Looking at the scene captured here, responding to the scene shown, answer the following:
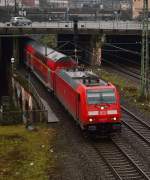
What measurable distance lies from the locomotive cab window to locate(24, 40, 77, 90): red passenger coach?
38.0 feet

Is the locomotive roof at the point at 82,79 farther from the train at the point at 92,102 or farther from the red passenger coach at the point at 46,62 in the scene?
the red passenger coach at the point at 46,62

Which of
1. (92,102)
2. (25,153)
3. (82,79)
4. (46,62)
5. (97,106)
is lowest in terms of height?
(25,153)

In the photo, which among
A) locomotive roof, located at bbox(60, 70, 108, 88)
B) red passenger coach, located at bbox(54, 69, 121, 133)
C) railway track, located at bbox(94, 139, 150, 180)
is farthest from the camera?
locomotive roof, located at bbox(60, 70, 108, 88)

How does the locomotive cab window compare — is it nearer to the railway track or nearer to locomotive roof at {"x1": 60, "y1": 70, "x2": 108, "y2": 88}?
locomotive roof at {"x1": 60, "y1": 70, "x2": 108, "y2": 88}

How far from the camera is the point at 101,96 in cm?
2341

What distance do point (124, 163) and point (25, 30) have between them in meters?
40.2

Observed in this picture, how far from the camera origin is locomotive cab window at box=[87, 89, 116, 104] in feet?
76.2

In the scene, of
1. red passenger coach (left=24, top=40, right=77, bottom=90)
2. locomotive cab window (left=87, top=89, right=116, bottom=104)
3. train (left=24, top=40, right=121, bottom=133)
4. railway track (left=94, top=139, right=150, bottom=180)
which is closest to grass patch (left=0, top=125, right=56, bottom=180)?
train (left=24, top=40, right=121, bottom=133)

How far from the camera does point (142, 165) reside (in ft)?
64.5

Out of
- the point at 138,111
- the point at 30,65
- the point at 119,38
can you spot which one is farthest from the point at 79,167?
the point at 119,38

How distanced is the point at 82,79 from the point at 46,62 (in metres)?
13.9

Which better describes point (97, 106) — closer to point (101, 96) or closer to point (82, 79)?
point (101, 96)

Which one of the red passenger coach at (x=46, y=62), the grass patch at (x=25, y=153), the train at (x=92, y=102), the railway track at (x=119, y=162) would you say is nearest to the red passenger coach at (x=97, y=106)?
the train at (x=92, y=102)

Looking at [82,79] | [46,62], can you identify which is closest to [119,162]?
[82,79]
